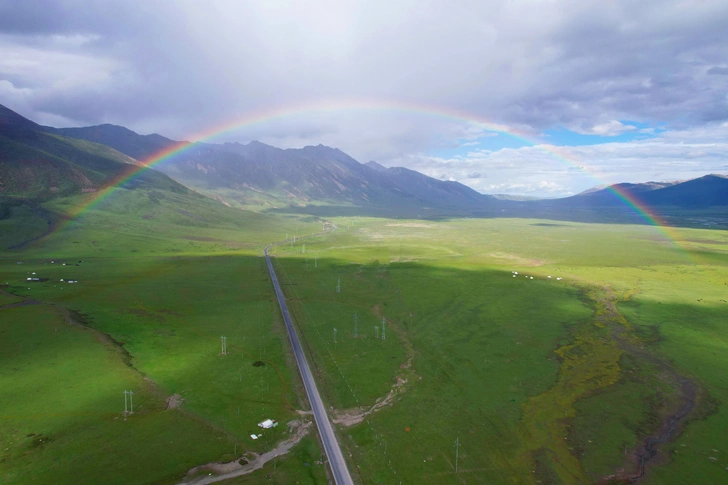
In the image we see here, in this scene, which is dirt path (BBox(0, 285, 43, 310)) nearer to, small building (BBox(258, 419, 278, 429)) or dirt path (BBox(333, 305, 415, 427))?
small building (BBox(258, 419, 278, 429))

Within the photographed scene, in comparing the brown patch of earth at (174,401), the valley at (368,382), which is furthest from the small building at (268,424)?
the brown patch of earth at (174,401)

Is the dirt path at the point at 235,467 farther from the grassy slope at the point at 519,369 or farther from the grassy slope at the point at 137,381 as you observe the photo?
the grassy slope at the point at 519,369

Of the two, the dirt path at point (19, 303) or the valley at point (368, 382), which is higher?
the dirt path at point (19, 303)

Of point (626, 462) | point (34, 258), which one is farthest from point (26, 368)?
point (34, 258)

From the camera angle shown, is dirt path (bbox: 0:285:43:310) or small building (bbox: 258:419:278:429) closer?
small building (bbox: 258:419:278:429)

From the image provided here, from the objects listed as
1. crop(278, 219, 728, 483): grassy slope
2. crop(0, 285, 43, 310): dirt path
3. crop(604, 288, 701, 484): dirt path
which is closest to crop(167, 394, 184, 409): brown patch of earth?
crop(278, 219, 728, 483): grassy slope

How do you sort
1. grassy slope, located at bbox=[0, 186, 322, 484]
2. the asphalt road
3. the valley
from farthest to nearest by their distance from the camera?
1. the valley
2. grassy slope, located at bbox=[0, 186, 322, 484]
3. the asphalt road
